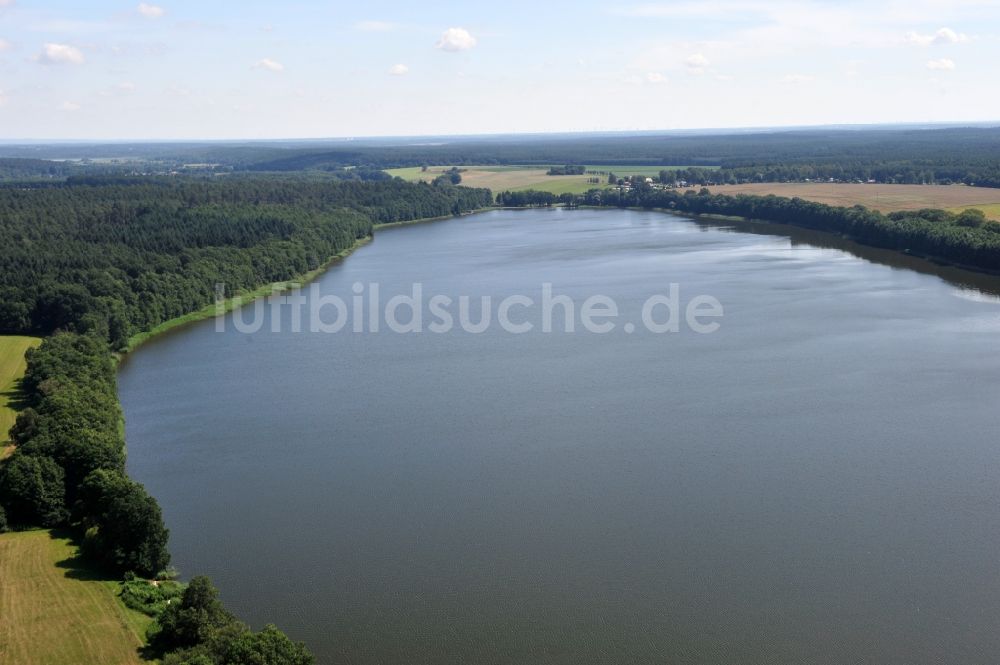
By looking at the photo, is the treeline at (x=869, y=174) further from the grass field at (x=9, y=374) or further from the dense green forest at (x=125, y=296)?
the grass field at (x=9, y=374)

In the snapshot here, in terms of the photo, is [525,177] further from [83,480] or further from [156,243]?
[83,480]

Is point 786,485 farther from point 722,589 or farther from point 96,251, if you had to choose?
point 96,251

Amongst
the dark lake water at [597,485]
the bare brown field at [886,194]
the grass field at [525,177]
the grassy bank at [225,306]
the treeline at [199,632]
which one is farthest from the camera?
the grass field at [525,177]

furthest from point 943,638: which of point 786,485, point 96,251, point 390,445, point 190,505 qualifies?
point 96,251

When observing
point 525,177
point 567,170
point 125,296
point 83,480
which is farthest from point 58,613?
point 567,170

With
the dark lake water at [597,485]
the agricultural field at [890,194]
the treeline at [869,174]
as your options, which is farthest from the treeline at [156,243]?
the treeline at [869,174]

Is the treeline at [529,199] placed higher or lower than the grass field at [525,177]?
lower
